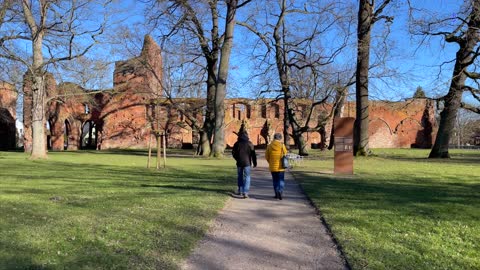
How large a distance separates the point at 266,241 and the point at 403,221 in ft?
9.10

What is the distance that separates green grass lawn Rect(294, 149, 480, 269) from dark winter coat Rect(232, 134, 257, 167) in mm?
1764

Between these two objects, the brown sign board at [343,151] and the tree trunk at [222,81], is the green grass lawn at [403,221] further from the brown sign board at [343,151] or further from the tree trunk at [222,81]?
the tree trunk at [222,81]

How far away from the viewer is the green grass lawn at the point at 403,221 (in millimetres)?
5699

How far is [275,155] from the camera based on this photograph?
36.3ft

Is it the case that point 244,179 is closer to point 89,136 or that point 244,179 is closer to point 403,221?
point 403,221

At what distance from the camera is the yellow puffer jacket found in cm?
1099

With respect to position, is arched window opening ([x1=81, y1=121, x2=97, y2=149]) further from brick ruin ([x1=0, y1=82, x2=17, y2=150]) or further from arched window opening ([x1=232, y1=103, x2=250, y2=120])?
arched window opening ([x1=232, y1=103, x2=250, y2=120])

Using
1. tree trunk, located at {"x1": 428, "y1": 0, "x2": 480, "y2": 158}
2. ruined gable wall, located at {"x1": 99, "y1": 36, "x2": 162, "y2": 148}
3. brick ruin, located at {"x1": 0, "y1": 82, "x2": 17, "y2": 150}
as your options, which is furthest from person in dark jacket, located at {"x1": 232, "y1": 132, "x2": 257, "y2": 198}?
brick ruin, located at {"x1": 0, "y1": 82, "x2": 17, "y2": 150}

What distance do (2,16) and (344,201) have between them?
2050cm

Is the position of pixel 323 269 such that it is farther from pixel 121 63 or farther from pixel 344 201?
pixel 121 63

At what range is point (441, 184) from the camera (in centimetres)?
1427

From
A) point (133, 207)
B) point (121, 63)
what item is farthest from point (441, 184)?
point (121, 63)

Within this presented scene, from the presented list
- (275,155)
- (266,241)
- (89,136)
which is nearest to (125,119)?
(89,136)

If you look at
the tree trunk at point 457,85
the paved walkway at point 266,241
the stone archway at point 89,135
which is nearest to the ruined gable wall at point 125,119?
the stone archway at point 89,135
